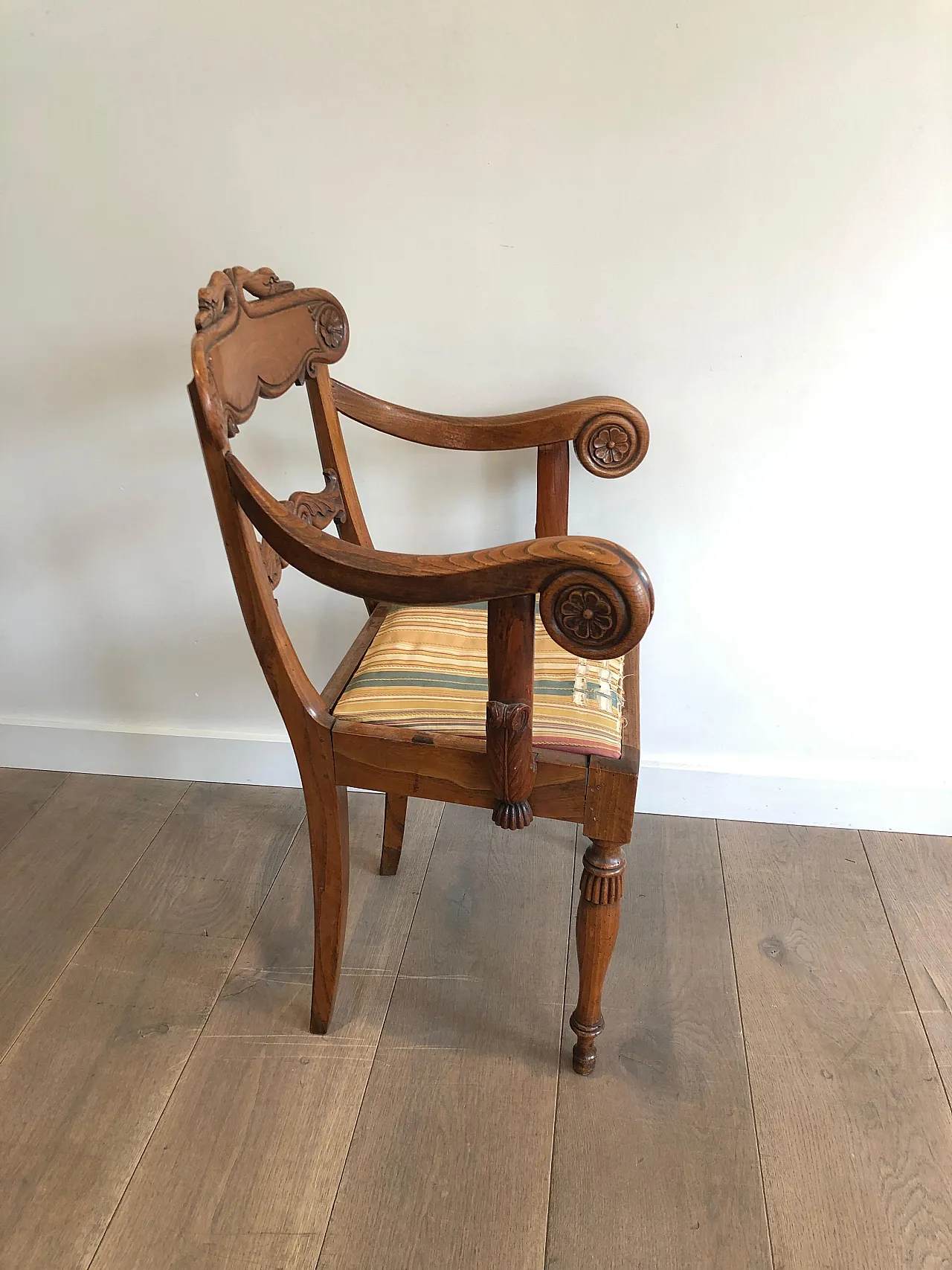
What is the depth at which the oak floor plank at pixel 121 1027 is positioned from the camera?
1040 mm

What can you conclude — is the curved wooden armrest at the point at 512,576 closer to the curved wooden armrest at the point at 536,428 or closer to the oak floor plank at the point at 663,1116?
the curved wooden armrest at the point at 536,428

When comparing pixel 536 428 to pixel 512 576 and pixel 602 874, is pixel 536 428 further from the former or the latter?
pixel 602 874

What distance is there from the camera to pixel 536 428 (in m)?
1.24

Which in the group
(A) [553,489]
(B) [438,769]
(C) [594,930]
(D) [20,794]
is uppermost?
(A) [553,489]

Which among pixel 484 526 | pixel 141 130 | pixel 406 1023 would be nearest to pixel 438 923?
pixel 406 1023

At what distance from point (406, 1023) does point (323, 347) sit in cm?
91

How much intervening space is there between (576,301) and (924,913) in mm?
1075

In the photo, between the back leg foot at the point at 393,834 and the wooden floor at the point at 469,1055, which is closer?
the wooden floor at the point at 469,1055

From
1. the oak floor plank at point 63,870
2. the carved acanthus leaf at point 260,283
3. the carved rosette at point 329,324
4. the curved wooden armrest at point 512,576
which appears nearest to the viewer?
the curved wooden armrest at point 512,576

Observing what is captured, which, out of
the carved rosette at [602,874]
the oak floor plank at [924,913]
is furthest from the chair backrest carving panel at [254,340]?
the oak floor plank at [924,913]

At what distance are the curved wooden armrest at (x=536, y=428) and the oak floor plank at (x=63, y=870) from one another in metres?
0.86

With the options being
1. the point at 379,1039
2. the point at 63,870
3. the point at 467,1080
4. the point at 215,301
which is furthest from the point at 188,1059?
the point at 215,301

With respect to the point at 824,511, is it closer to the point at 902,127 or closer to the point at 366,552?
the point at 902,127

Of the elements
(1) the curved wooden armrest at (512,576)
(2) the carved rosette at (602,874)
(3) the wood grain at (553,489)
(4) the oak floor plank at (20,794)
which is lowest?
(4) the oak floor plank at (20,794)
